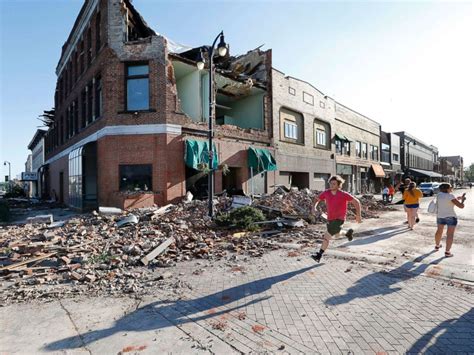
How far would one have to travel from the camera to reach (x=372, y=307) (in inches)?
154

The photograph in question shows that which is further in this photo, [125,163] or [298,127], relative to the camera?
[298,127]

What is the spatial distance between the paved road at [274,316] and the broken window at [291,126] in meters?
17.7

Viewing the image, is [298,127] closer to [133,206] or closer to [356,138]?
[356,138]

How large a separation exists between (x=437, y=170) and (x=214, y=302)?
88473 mm

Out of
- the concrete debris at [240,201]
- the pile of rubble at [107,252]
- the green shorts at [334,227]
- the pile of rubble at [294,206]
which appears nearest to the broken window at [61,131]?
the pile of rubble at [107,252]

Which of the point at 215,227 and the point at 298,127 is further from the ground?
the point at 298,127

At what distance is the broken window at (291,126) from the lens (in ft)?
73.7

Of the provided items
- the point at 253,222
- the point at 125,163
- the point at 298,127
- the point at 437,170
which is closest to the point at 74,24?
the point at 125,163

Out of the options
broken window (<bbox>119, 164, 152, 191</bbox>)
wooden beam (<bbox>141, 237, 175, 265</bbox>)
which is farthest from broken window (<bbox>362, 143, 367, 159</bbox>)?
wooden beam (<bbox>141, 237, 175, 265</bbox>)

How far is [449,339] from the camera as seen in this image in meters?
3.11

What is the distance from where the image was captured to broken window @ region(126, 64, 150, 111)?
48.6 ft

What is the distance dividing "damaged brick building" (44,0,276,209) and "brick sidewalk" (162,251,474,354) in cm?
1008

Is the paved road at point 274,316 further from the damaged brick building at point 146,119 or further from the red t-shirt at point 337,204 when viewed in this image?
the damaged brick building at point 146,119

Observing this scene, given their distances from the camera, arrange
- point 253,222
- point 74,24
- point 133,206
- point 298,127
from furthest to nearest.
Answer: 1. point 298,127
2. point 74,24
3. point 133,206
4. point 253,222
